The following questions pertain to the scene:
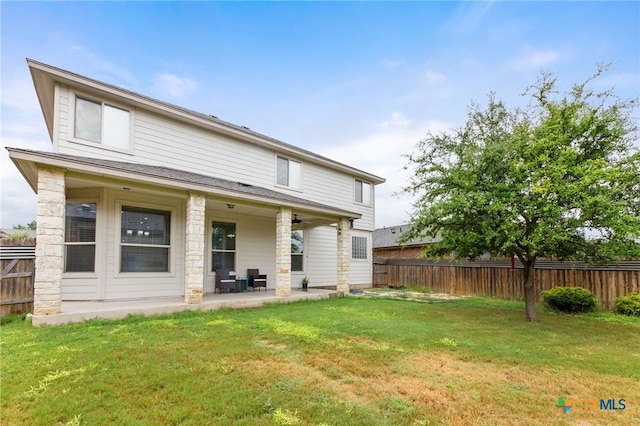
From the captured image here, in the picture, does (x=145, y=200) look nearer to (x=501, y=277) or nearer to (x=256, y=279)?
(x=256, y=279)

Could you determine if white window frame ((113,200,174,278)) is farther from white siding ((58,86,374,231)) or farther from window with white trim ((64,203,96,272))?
white siding ((58,86,374,231))

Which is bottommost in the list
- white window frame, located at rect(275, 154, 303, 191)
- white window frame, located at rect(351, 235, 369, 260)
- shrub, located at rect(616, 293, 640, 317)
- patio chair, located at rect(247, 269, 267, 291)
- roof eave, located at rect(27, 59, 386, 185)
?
shrub, located at rect(616, 293, 640, 317)

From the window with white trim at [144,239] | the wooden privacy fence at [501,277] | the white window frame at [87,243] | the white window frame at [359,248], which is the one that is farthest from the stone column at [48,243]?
the wooden privacy fence at [501,277]

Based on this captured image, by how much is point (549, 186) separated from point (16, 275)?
11396 millimetres

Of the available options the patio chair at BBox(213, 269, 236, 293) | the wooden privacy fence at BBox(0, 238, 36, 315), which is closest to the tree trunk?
the patio chair at BBox(213, 269, 236, 293)

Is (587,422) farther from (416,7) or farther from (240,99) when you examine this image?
(240,99)

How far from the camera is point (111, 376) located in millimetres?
3535

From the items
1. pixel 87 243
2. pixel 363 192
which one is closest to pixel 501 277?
pixel 363 192

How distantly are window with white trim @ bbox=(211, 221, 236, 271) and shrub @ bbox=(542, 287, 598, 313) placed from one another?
10198 millimetres

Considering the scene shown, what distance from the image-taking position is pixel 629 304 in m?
8.43

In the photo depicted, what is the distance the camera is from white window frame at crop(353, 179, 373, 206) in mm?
15337

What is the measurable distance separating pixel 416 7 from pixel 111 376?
1285cm

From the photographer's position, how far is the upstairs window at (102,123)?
308 inches

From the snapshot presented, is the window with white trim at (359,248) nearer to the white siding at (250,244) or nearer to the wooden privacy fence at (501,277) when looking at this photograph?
the wooden privacy fence at (501,277)
